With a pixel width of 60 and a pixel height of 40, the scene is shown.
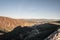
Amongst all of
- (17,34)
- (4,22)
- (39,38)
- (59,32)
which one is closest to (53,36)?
(59,32)

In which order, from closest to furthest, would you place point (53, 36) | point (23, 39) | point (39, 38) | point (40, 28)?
point (53, 36), point (39, 38), point (23, 39), point (40, 28)

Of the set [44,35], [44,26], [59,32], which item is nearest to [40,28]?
[44,26]

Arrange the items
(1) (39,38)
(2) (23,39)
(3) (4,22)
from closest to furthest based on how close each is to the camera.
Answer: (1) (39,38) < (2) (23,39) < (3) (4,22)

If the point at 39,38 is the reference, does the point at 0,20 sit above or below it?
above

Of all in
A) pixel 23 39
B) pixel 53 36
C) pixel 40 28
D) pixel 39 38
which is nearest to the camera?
pixel 53 36

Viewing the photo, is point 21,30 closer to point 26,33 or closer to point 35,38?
point 26,33

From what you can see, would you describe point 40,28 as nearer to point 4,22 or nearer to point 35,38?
point 35,38

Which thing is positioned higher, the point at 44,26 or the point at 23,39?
the point at 44,26

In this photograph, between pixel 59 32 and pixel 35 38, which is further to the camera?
pixel 35 38

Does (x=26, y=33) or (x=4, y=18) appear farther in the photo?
(x=4, y=18)
